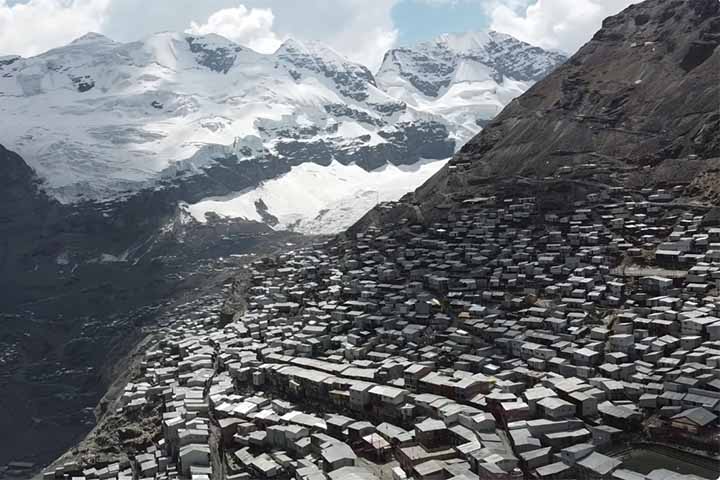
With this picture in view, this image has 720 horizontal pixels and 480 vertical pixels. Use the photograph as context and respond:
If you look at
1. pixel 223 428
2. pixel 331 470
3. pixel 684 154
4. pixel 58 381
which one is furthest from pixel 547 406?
pixel 58 381

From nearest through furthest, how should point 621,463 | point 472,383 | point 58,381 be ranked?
point 621,463
point 472,383
point 58,381

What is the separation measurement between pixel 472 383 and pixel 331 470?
29.5 feet

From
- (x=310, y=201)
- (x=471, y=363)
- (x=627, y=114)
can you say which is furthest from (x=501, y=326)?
(x=310, y=201)

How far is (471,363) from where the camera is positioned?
37469 mm

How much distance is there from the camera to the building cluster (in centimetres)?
2856

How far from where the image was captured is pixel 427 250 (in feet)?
198

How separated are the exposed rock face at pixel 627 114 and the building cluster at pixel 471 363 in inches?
303

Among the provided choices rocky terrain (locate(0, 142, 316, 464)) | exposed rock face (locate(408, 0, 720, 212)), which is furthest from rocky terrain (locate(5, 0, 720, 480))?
rocky terrain (locate(0, 142, 316, 464))

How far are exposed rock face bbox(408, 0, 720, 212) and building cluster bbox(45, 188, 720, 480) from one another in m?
7.70

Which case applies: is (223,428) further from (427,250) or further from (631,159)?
(631,159)

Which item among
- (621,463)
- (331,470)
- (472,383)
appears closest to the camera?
(621,463)

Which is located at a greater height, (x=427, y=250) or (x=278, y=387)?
(x=427, y=250)

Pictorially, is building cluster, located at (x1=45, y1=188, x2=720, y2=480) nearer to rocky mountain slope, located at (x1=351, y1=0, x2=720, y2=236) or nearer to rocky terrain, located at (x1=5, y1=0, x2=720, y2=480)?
rocky terrain, located at (x1=5, y1=0, x2=720, y2=480)

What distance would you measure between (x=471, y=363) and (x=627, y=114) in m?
47.4
